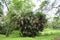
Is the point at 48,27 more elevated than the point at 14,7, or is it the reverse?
the point at 14,7

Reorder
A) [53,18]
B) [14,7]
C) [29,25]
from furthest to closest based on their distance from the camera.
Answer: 1. [53,18]
2. [14,7]
3. [29,25]

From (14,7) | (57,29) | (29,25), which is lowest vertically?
(57,29)

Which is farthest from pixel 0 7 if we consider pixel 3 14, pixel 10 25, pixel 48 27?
pixel 48 27

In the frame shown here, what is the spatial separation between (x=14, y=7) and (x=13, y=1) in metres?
0.53

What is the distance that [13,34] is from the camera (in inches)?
577

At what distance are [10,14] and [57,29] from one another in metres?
5.06

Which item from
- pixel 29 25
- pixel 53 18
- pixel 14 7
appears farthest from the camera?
pixel 53 18

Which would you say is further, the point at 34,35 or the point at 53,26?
the point at 53,26

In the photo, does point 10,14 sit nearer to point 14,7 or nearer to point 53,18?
point 14,7

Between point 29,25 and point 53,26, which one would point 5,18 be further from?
point 53,26

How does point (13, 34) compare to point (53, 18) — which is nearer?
point (13, 34)

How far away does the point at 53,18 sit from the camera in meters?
15.7

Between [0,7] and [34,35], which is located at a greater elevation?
[0,7]

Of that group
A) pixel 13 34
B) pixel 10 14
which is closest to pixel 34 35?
pixel 13 34
